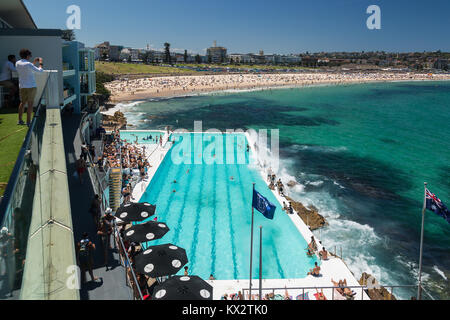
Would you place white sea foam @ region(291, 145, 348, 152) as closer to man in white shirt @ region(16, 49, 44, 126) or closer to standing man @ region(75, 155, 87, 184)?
standing man @ region(75, 155, 87, 184)

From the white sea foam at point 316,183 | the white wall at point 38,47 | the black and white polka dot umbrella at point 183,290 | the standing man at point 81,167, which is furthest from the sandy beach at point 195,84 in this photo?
the black and white polka dot umbrella at point 183,290

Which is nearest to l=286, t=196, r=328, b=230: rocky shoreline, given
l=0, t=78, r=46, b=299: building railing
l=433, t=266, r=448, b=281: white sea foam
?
l=433, t=266, r=448, b=281: white sea foam

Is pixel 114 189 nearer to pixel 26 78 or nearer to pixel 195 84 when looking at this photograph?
pixel 26 78

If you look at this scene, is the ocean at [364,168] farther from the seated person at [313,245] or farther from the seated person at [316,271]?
the seated person at [316,271]

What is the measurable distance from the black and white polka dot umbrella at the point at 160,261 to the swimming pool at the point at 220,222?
3.73 metres

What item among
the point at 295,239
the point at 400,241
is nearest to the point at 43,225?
the point at 295,239

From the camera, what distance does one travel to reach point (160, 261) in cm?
1016

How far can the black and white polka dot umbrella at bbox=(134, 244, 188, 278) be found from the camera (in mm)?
9805

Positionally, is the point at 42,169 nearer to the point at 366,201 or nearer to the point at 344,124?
the point at 366,201

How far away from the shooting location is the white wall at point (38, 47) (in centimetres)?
1703

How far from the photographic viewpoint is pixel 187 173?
2564cm

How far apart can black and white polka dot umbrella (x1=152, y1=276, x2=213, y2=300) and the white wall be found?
12.9 m
